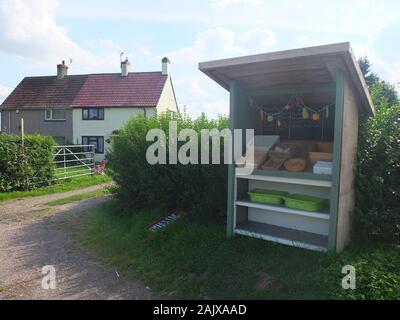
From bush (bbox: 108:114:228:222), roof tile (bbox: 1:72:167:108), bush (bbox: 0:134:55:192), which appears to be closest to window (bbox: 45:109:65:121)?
roof tile (bbox: 1:72:167:108)

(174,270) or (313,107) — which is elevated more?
(313,107)

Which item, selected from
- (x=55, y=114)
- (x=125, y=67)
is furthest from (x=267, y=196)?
(x=55, y=114)

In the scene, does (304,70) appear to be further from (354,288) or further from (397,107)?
(354,288)

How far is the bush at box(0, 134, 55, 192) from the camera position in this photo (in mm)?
10594

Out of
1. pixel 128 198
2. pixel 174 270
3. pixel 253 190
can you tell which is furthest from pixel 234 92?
pixel 128 198

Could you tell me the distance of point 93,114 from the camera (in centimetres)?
2472

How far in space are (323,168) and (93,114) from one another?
22.9 m

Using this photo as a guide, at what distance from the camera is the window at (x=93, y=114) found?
966 inches

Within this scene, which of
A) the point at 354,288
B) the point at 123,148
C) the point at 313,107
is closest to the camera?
the point at 354,288

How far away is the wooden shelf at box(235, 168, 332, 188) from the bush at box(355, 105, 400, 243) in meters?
0.79

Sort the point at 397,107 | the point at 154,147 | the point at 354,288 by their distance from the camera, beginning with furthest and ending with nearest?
the point at 154,147 < the point at 397,107 < the point at 354,288
